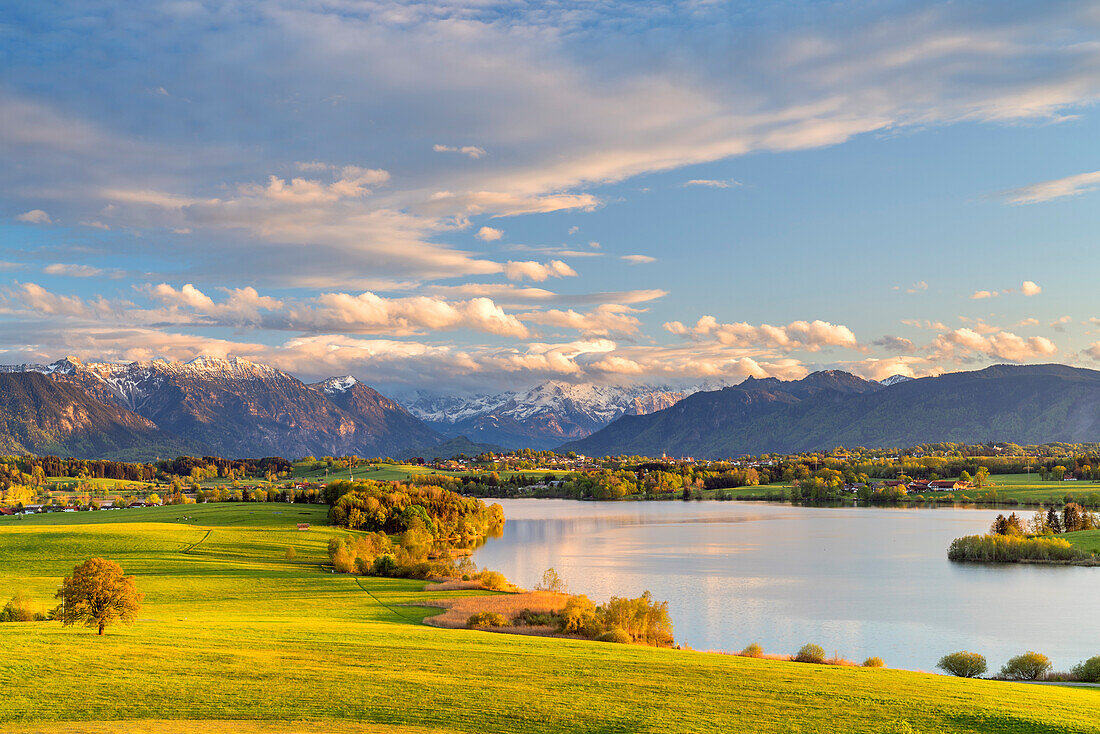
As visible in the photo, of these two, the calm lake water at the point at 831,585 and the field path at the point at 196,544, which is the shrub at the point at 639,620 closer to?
the calm lake water at the point at 831,585

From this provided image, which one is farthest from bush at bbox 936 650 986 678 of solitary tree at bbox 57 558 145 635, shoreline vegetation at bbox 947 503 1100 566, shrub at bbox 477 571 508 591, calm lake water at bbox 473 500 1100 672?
shoreline vegetation at bbox 947 503 1100 566

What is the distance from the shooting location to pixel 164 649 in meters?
36.7

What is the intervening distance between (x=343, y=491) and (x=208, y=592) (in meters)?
88.6

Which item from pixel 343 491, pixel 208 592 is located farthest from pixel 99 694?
pixel 343 491

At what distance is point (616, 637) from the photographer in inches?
2000

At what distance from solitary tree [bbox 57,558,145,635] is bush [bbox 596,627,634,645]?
2648 cm

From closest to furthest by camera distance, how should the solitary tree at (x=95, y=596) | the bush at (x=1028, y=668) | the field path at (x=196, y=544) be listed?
the solitary tree at (x=95, y=596)
the bush at (x=1028, y=668)
the field path at (x=196, y=544)

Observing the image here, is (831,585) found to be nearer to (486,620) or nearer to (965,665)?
(965,665)

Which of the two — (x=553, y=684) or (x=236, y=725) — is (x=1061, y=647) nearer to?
(x=553, y=684)

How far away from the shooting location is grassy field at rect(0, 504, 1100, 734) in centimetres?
2722

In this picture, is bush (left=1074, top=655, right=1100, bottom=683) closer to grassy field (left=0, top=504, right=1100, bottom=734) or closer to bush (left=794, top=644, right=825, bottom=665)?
grassy field (left=0, top=504, right=1100, bottom=734)

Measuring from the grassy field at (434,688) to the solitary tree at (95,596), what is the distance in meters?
1.00

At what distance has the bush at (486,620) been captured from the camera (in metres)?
56.1

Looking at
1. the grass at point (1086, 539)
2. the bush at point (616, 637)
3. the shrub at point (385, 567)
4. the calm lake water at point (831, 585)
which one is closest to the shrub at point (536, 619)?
the bush at point (616, 637)
